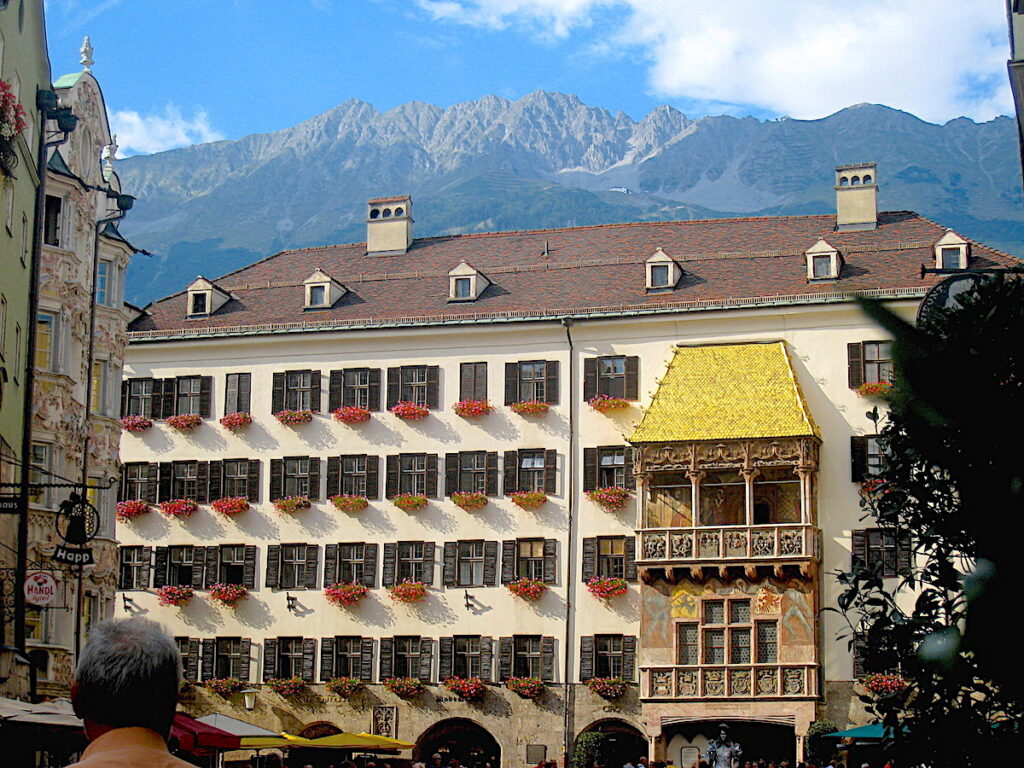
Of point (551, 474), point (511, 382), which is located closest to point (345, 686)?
point (551, 474)

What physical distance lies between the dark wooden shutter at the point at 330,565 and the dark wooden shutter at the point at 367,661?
216 centimetres

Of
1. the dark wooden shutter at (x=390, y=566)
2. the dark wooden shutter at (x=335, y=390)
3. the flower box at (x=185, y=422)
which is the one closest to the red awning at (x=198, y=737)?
the dark wooden shutter at (x=390, y=566)

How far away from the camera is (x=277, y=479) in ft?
175

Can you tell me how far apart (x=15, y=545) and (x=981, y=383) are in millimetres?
26212

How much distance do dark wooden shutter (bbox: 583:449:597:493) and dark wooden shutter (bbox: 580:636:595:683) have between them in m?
4.58

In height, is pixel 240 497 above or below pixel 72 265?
below

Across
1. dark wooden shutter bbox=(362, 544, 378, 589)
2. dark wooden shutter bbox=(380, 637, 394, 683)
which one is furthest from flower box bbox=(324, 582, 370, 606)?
dark wooden shutter bbox=(380, 637, 394, 683)

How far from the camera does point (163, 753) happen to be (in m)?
5.80

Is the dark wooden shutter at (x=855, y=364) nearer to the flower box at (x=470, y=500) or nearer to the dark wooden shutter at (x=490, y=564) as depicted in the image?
the flower box at (x=470, y=500)

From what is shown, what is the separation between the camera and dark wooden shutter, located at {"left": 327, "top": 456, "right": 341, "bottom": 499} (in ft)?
173

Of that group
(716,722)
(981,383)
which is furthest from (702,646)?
(981,383)

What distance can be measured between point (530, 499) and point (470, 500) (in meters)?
1.84

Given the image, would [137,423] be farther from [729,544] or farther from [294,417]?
[729,544]

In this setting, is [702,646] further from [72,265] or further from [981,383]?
[981,383]
